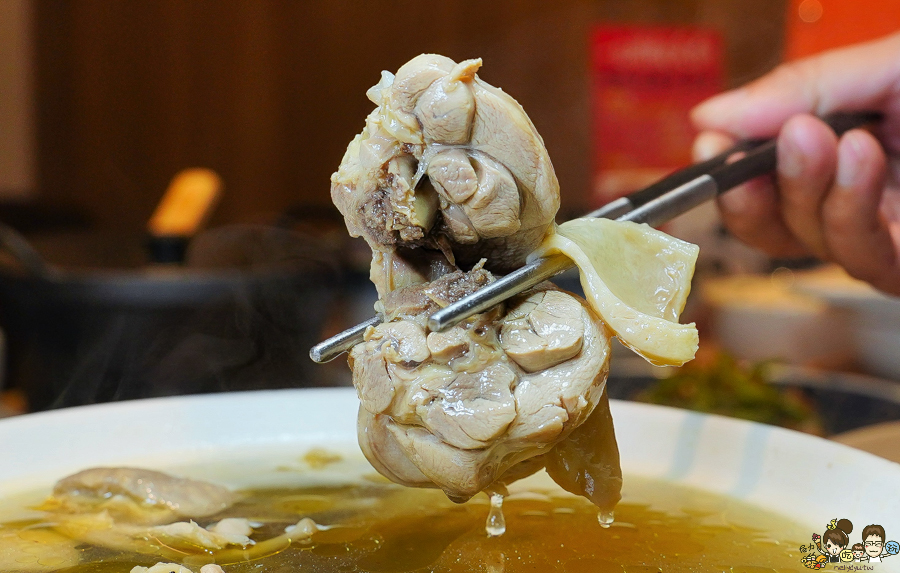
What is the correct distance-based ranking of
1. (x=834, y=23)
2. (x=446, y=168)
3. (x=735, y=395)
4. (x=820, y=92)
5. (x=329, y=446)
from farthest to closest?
1. (x=834, y=23)
2. (x=735, y=395)
3. (x=820, y=92)
4. (x=329, y=446)
5. (x=446, y=168)

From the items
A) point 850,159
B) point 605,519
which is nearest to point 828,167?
point 850,159

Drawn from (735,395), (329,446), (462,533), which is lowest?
(735,395)

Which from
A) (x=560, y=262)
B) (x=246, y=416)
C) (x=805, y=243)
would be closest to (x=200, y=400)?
(x=246, y=416)

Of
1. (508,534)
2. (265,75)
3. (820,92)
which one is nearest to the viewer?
(508,534)

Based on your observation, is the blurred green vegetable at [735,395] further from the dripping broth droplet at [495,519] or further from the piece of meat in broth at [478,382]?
the piece of meat in broth at [478,382]

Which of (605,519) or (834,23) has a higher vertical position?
(834,23)

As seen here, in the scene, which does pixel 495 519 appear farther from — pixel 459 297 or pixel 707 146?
pixel 707 146

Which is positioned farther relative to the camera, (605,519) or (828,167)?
(828,167)

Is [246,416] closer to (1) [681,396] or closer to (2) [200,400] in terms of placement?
(2) [200,400]
